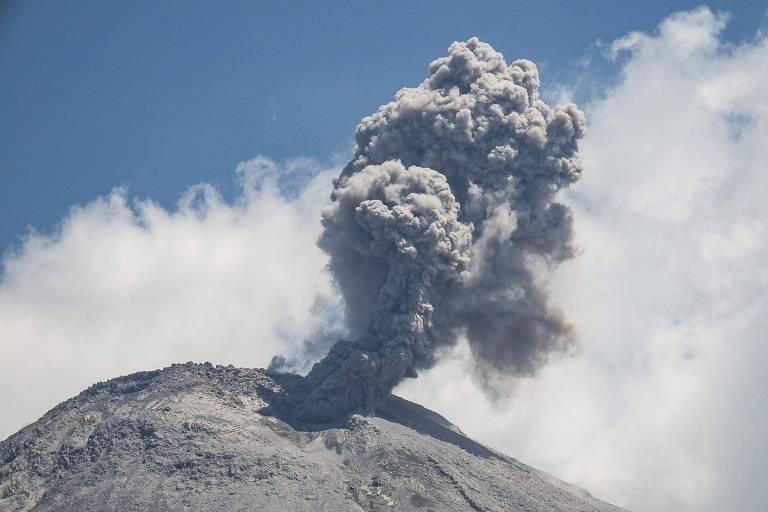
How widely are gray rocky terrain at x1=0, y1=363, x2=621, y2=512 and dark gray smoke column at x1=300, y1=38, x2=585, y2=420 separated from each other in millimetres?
5373

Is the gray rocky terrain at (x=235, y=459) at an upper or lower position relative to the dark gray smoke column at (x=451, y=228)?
lower

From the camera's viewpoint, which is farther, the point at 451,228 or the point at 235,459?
the point at 451,228

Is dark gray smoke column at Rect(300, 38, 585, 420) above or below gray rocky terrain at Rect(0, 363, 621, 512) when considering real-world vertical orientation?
above

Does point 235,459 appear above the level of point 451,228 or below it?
below

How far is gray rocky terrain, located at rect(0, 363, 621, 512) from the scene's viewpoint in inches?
3196

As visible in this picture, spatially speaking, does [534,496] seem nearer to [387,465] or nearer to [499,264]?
[387,465]

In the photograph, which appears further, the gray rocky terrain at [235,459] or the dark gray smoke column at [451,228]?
the dark gray smoke column at [451,228]

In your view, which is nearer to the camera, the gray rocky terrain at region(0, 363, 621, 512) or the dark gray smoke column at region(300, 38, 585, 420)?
the gray rocky terrain at region(0, 363, 621, 512)

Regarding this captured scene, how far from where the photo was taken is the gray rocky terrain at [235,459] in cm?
8119

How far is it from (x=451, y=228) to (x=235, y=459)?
2621 centimetres

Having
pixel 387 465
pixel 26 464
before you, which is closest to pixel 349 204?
pixel 387 465

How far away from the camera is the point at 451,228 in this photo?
316 feet

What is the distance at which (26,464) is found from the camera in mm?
88438

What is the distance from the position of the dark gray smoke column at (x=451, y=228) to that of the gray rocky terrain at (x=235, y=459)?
212 inches
